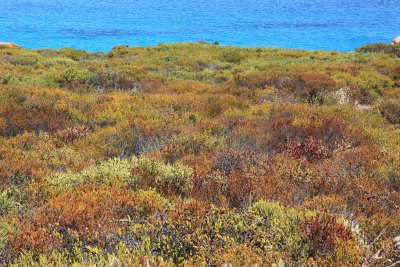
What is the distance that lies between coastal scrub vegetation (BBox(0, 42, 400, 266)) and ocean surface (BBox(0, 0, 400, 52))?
1427 inches

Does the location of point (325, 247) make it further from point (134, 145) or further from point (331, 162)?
point (134, 145)

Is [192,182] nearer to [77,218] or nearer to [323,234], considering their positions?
[77,218]

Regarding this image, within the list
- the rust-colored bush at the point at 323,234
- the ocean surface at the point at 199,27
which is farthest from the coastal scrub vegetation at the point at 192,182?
the ocean surface at the point at 199,27

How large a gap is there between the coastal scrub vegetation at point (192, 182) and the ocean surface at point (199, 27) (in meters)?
36.3

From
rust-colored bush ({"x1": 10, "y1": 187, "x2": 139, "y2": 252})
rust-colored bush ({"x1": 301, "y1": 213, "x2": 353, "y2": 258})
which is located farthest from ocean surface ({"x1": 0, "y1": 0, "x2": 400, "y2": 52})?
rust-colored bush ({"x1": 301, "y1": 213, "x2": 353, "y2": 258})

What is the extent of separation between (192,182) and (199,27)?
5702 cm

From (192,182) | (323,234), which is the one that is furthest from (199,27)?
(323,234)

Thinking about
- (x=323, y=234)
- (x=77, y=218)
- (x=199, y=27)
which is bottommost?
(x=77, y=218)

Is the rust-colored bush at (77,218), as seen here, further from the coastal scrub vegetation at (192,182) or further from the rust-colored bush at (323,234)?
the rust-colored bush at (323,234)

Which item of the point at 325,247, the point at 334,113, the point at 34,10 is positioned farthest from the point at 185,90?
the point at 34,10

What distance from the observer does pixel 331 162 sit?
19.3ft

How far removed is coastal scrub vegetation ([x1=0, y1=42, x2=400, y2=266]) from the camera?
3.34 m

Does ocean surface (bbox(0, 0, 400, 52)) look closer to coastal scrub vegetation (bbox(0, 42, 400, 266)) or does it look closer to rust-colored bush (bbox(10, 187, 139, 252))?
coastal scrub vegetation (bbox(0, 42, 400, 266))

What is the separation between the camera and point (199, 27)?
2327 inches
